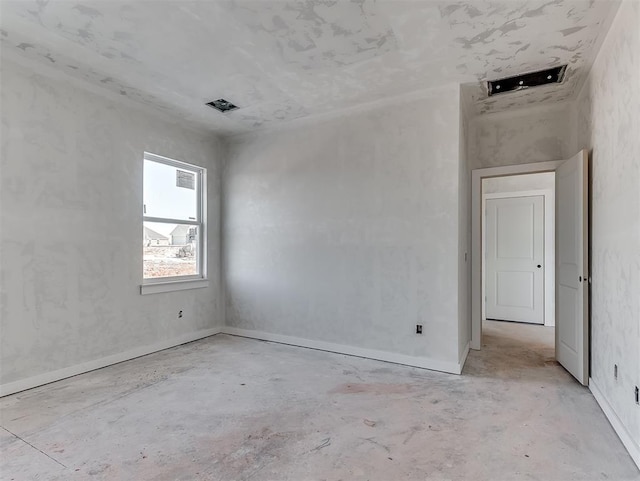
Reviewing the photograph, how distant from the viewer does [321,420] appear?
94.4 inches

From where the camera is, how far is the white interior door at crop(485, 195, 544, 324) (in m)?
5.46

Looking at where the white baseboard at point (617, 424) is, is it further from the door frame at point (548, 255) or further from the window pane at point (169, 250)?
the window pane at point (169, 250)

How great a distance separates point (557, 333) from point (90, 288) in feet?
15.8

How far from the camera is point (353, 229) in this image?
394cm

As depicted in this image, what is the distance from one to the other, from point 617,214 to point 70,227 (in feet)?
14.5

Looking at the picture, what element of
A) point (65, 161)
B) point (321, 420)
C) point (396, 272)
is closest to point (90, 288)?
point (65, 161)

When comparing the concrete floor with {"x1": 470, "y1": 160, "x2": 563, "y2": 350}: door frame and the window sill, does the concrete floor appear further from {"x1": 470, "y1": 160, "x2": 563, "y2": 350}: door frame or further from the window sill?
the window sill

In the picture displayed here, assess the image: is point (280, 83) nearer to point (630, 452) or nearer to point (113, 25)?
point (113, 25)

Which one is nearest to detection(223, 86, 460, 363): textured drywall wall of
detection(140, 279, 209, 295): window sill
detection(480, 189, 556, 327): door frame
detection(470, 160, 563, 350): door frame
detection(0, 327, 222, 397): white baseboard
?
detection(140, 279, 209, 295): window sill

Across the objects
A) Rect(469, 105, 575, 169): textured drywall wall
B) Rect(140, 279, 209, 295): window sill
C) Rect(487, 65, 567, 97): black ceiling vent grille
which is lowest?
Rect(140, 279, 209, 295): window sill

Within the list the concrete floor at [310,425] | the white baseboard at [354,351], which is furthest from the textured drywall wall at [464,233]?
the concrete floor at [310,425]

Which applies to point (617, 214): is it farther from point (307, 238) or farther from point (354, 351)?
point (307, 238)

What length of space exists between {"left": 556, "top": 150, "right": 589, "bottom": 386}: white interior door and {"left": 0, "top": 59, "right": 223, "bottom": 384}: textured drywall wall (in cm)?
429

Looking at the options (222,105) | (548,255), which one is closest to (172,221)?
(222,105)
